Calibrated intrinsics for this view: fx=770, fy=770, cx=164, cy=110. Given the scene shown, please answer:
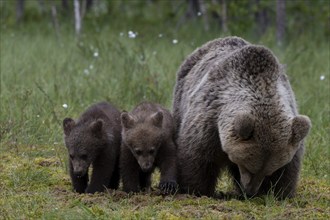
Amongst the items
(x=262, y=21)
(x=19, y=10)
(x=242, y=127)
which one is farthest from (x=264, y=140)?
(x=19, y=10)

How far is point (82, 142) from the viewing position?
6453mm

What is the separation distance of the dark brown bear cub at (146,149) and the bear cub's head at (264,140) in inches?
29.4

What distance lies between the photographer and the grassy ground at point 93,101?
5.77 m

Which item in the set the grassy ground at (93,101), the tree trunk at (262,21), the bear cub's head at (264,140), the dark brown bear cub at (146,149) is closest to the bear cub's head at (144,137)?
the dark brown bear cub at (146,149)

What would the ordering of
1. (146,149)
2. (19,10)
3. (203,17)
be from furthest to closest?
(19,10) → (203,17) → (146,149)

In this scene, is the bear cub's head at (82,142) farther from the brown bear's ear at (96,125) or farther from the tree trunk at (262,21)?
the tree trunk at (262,21)

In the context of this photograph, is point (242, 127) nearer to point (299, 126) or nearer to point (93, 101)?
point (299, 126)

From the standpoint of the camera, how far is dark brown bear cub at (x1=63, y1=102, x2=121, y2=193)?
6.43 metres

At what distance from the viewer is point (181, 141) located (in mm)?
6582

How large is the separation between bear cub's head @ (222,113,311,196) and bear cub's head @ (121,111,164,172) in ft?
2.40

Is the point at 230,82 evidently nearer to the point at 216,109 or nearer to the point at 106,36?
the point at 216,109

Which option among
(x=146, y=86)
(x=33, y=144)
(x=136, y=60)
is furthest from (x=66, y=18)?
(x=33, y=144)

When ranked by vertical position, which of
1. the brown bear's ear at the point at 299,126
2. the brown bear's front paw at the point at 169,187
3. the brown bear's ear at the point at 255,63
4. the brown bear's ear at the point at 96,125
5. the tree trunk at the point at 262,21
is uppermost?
the brown bear's ear at the point at 255,63

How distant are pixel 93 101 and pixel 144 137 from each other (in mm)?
4104
